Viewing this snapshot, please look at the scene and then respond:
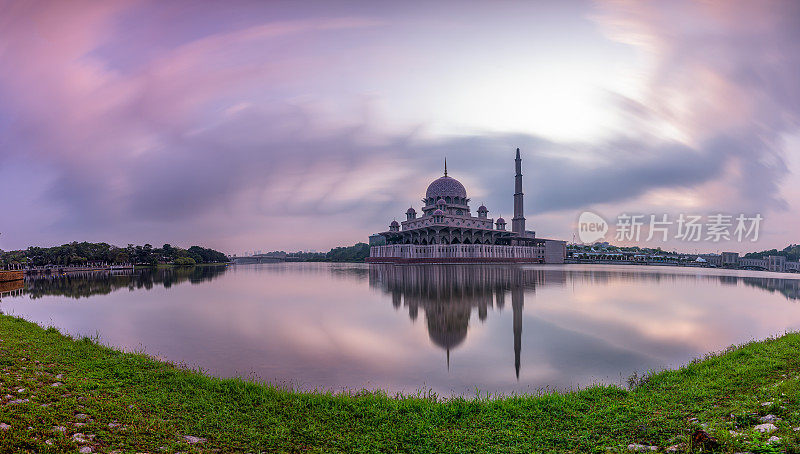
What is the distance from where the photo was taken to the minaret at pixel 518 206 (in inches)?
4131

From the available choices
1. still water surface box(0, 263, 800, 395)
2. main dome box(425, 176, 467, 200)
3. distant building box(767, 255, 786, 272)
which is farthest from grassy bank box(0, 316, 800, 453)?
distant building box(767, 255, 786, 272)

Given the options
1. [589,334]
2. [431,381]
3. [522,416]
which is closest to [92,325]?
[431,381]

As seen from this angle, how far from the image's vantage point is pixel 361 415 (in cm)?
745

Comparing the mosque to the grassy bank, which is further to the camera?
the mosque

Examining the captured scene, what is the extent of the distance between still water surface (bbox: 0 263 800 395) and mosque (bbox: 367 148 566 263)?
56.9 metres

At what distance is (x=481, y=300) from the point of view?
79.2ft

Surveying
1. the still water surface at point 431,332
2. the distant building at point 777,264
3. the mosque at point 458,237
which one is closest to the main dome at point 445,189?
the mosque at point 458,237

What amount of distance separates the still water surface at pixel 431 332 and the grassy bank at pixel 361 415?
1.78m

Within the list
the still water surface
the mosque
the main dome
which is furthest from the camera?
the main dome

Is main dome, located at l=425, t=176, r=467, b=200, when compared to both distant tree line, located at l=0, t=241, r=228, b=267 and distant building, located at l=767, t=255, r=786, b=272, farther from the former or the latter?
distant building, located at l=767, t=255, r=786, b=272

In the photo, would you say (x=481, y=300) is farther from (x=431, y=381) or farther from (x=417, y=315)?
(x=431, y=381)

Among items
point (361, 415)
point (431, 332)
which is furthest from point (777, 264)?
point (361, 415)

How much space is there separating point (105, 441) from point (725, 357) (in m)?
15.6

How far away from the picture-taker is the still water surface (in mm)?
10938
